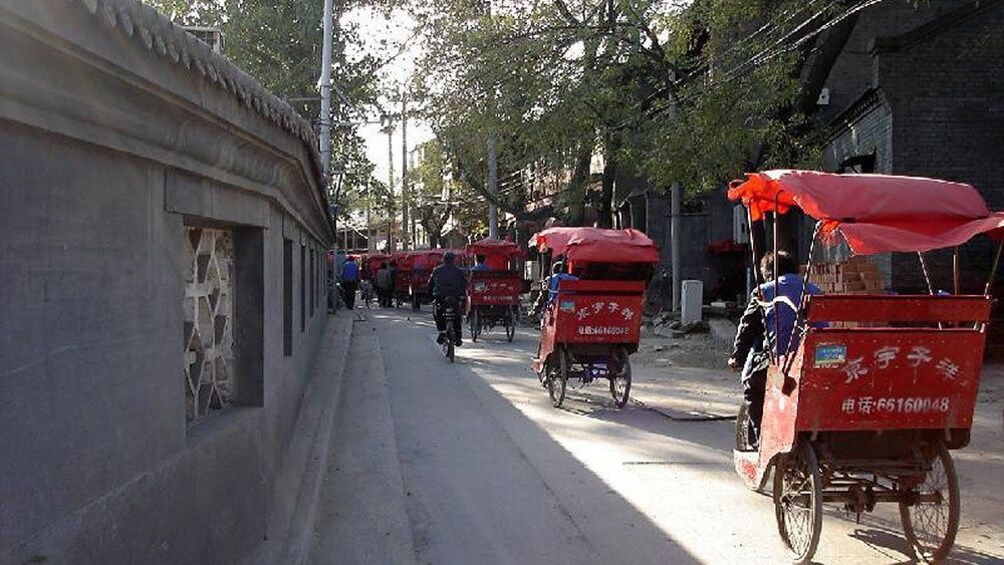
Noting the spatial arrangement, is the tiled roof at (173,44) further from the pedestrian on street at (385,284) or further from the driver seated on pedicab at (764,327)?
the pedestrian on street at (385,284)

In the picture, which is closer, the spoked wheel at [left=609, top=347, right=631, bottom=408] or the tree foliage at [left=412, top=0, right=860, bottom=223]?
the spoked wheel at [left=609, top=347, right=631, bottom=408]

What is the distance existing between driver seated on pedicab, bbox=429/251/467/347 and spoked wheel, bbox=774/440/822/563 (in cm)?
1071

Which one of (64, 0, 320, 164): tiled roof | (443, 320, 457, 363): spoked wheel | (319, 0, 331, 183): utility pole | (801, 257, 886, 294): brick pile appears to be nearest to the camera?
(64, 0, 320, 164): tiled roof

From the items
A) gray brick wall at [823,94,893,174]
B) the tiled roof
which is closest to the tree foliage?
gray brick wall at [823,94,893,174]

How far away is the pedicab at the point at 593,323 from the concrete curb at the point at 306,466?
2690 mm

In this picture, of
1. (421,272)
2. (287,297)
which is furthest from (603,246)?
(421,272)

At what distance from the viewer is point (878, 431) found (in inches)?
211

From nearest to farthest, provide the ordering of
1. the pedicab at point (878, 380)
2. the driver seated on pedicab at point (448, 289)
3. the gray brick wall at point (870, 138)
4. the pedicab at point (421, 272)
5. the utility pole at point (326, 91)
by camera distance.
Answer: the pedicab at point (878, 380) < the gray brick wall at point (870, 138) < the driver seated on pedicab at point (448, 289) < the utility pole at point (326, 91) < the pedicab at point (421, 272)

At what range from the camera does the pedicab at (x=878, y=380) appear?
5.17 m

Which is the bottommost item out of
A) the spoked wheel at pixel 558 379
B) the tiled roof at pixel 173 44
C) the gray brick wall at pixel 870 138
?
the spoked wheel at pixel 558 379

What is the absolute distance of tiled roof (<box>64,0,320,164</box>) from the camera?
9.34 ft

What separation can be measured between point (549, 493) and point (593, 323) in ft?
13.7

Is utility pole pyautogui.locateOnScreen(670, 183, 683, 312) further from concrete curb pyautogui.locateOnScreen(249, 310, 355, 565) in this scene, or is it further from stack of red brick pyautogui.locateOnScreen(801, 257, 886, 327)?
concrete curb pyautogui.locateOnScreen(249, 310, 355, 565)

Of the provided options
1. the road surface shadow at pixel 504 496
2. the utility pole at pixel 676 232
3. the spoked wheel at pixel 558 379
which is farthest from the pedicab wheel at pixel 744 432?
the utility pole at pixel 676 232
